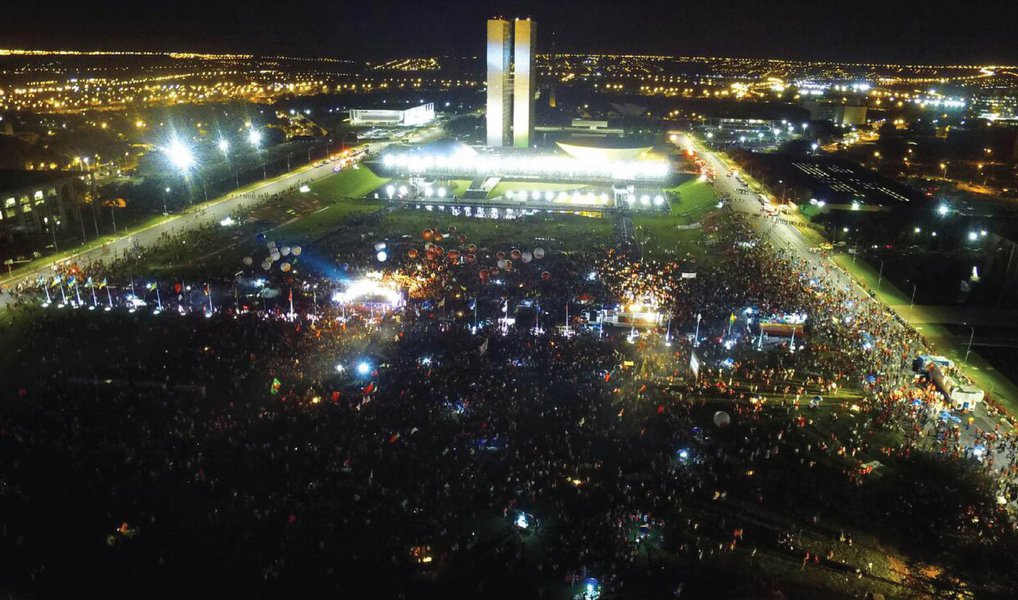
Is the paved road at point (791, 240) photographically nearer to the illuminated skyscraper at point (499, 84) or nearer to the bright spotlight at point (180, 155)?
the illuminated skyscraper at point (499, 84)

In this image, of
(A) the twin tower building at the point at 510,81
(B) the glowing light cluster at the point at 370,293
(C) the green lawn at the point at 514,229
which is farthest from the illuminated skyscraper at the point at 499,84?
(B) the glowing light cluster at the point at 370,293

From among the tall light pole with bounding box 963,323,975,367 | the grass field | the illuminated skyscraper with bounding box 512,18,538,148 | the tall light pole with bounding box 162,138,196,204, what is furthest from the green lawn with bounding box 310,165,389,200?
the tall light pole with bounding box 963,323,975,367

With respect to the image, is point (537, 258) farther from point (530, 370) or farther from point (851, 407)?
point (851, 407)

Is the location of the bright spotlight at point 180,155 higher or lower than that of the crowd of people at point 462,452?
higher

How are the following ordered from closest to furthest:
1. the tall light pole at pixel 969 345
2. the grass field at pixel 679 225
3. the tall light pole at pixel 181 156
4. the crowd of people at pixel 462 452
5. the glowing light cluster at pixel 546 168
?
1. the crowd of people at pixel 462 452
2. the tall light pole at pixel 969 345
3. the grass field at pixel 679 225
4. the tall light pole at pixel 181 156
5. the glowing light cluster at pixel 546 168

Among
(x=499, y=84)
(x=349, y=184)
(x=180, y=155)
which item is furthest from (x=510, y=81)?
(x=180, y=155)

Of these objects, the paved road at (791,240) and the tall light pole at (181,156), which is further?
the tall light pole at (181,156)

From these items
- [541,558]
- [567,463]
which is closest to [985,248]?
[567,463]
